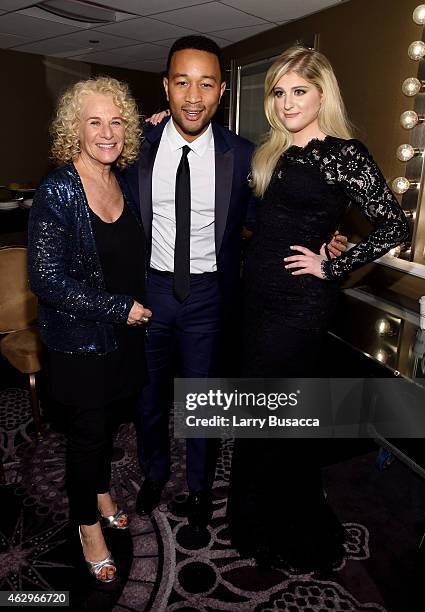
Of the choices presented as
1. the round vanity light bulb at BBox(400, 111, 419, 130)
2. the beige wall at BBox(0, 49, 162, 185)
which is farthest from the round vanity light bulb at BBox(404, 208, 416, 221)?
the beige wall at BBox(0, 49, 162, 185)

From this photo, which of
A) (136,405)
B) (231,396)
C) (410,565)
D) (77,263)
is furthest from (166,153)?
(410,565)

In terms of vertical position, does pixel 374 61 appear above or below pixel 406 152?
above

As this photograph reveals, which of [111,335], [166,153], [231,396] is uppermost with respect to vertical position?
[166,153]

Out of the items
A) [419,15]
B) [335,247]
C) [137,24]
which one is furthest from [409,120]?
[137,24]

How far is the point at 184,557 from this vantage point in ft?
6.83

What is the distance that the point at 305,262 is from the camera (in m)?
Result: 1.75

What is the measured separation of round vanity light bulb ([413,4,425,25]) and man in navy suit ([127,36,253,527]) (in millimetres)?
1568

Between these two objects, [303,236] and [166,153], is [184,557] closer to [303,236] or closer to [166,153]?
[303,236]

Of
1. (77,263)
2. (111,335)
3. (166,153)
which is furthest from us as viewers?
(166,153)

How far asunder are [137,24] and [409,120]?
3.14m

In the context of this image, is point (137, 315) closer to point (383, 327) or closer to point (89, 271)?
point (89, 271)

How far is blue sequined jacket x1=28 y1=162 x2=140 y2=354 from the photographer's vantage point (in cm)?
154

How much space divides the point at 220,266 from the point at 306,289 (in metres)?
0.43

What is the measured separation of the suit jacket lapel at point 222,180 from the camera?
6.55 feet
